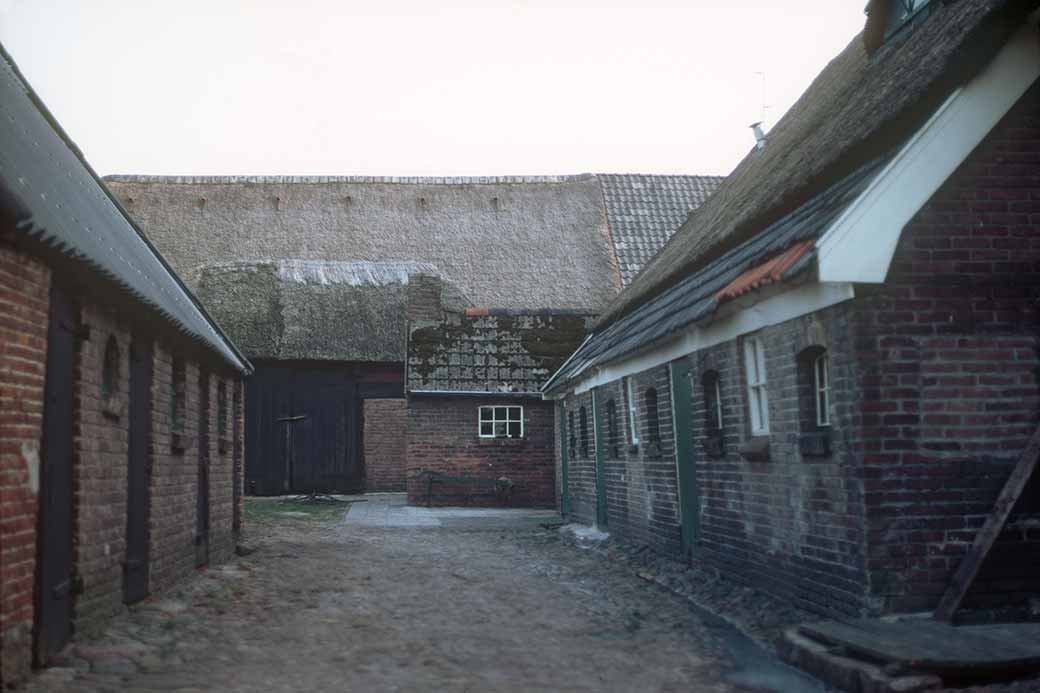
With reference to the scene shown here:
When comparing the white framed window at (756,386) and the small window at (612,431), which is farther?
the small window at (612,431)

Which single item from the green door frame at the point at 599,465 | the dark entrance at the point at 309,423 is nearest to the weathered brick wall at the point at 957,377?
the green door frame at the point at 599,465

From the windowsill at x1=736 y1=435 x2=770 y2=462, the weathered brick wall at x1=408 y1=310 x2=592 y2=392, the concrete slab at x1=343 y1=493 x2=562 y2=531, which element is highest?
the weathered brick wall at x1=408 y1=310 x2=592 y2=392

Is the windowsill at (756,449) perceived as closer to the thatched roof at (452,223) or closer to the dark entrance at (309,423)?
the dark entrance at (309,423)

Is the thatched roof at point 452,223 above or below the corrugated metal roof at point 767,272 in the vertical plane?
above

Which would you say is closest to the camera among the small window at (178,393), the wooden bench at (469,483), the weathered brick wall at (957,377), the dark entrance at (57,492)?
the dark entrance at (57,492)

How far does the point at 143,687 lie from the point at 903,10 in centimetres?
994

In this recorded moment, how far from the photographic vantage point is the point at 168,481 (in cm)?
1048

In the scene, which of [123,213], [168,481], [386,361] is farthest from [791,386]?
[386,361]

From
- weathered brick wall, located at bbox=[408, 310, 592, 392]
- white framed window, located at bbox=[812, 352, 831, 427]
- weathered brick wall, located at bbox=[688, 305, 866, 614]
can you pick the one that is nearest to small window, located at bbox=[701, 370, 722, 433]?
weathered brick wall, located at bbox=[688, 305, 866, 614]

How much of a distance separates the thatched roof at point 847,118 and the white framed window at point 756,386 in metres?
1.49

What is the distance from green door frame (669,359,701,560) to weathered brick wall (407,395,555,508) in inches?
441

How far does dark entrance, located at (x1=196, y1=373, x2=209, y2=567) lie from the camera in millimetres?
12305

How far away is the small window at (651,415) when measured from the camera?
42.5 feet

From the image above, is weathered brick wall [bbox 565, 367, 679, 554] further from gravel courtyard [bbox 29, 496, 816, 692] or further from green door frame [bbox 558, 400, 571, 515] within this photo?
green door frame [bbox 558, 400, 571, 515]
